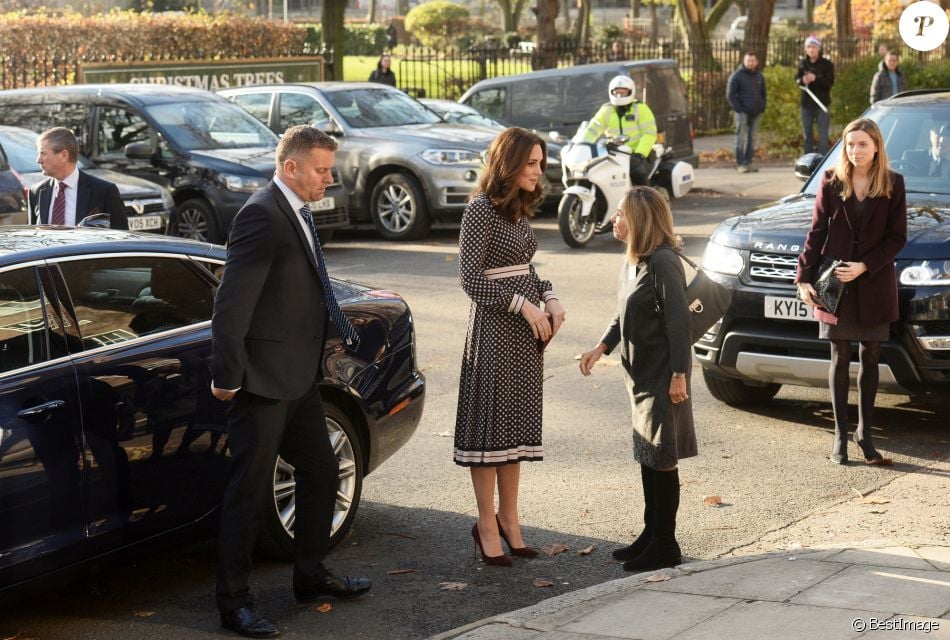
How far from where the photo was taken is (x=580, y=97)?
65.4 ft

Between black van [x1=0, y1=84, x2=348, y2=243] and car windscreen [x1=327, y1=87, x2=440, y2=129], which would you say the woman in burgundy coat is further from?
car windscreen [x1=327, y1=87, x2=440, y2=129]

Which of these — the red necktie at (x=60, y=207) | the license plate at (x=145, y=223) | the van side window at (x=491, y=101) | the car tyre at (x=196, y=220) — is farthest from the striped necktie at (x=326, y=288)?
the van side window at (x=491, y=101)

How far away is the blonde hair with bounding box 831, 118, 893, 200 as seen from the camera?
705 centimetres

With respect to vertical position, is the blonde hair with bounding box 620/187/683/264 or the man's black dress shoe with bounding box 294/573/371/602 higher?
the blonde hair with bounding box 620/187/683/264

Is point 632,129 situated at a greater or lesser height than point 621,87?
lesser

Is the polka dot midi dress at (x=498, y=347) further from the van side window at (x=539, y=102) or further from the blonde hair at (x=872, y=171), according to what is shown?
the van side window at (x=539, y=102)

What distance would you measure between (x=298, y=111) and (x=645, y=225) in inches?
486

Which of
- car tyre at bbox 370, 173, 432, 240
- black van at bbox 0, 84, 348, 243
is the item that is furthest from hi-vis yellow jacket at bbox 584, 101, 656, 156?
black van at bbox 0, 84, 348, 243

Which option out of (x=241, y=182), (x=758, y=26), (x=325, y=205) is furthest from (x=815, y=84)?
(x=241, y=182)

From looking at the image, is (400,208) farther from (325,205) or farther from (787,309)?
(787,309)

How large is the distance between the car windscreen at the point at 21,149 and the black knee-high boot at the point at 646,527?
8.98m

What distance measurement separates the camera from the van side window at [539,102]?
2022 cm

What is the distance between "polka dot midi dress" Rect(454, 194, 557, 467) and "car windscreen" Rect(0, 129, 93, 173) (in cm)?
859

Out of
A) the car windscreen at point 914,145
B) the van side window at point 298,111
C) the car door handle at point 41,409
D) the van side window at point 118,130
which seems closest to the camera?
the car door handle at point 41,409
